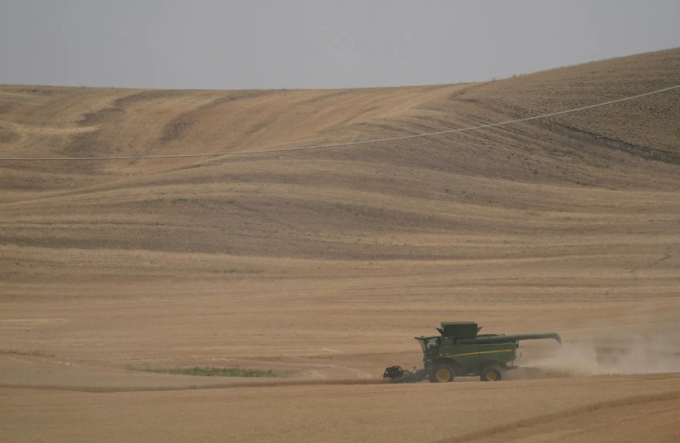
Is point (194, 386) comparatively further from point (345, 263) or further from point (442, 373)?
point (345, 263)

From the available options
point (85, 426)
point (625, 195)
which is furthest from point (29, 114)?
point (85, 426)

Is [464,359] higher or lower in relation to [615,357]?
lower

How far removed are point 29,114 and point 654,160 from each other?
40861 millimetres

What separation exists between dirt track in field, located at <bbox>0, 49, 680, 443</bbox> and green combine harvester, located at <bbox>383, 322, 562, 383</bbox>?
36 centimetres

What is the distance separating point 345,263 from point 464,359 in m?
17.2

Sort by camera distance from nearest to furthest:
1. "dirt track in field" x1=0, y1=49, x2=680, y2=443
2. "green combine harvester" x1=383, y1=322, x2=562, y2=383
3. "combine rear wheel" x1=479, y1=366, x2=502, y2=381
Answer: "dirt track in field" x1=0, y1=49, x2=680, y2=443, "combine rear wheel" x1=479, y1=366, x2=502, y2=381, "green combine harvester" x1=383, y1=322, x2=562, y2=383

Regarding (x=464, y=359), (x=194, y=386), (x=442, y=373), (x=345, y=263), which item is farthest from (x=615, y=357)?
(x=345, y=263)

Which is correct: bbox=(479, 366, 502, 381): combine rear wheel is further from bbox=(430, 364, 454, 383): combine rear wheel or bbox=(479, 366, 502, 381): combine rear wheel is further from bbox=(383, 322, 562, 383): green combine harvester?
bbox=(430, 364, 454, 383): combine rear wheel

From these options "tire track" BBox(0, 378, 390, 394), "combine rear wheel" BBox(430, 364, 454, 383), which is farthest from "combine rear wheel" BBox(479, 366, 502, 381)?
"tire track" BBox(0, 378, 390, 394)

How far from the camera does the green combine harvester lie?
60.1 ft

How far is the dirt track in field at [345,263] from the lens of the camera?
586 inches

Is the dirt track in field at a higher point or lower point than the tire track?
higher

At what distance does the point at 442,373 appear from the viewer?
18.4 m

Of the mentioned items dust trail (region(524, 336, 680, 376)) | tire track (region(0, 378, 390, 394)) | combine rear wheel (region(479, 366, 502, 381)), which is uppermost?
dust trail (region(524, 336, 680, 376))
